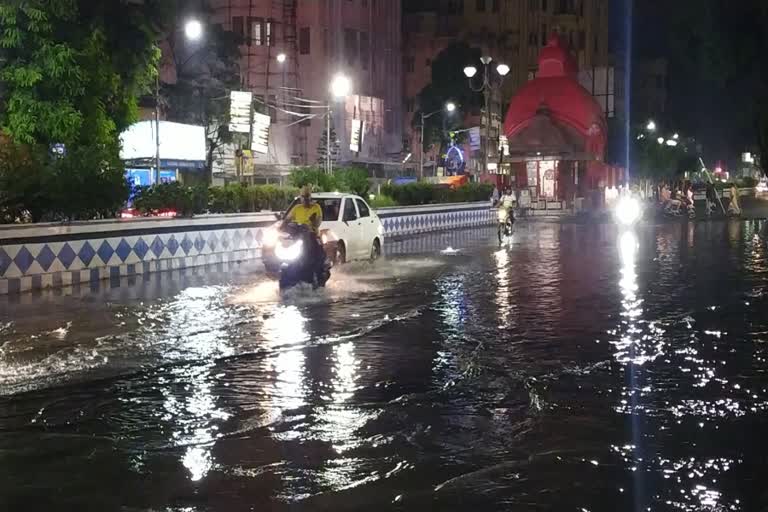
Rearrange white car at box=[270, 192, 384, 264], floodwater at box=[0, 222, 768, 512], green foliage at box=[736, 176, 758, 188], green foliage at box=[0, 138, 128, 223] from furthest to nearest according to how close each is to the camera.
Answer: green foliage at box=[736, 176, 758, 188], white car at box=[270, 192, 384, 264], green foliage at box=[0, 138, 128, 223], floodwater at box=[0, 222, 768, 512]

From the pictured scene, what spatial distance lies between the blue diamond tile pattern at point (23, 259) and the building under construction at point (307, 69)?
38.8 meters

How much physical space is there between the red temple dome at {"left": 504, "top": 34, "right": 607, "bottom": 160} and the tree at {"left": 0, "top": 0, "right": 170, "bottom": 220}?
38.9m

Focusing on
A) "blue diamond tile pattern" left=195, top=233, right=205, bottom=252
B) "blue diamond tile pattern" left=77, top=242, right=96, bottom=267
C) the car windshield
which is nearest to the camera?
"blue diamond tile pattern" left=77, top=242, right=96, bottom=267

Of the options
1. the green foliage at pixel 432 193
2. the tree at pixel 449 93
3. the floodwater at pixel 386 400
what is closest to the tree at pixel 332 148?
the tree at pixel 449 93

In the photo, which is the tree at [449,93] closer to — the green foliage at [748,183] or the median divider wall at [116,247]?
the median divider wall at [116,247]

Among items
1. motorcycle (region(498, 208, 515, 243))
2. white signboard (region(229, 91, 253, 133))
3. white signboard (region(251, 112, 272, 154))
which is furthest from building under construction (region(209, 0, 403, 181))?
motorcycle (region(498, 208, 515, 243))

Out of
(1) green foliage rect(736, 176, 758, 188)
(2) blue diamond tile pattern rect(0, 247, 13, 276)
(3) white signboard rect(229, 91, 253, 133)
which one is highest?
(3) white signboard rect(229, 91, 253, 133)

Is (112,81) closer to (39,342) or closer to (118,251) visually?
(118,251)

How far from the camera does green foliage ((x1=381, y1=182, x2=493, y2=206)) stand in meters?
39.4

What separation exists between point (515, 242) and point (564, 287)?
1365 centimetres

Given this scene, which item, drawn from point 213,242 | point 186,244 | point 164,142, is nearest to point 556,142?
point 164,142

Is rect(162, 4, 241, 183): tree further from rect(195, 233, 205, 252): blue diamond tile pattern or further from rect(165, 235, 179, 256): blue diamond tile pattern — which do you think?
rect(165, 235, 179, 256): blue diamond tile pattern

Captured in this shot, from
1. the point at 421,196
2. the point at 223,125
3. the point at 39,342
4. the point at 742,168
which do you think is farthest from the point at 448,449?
the point at 742,168

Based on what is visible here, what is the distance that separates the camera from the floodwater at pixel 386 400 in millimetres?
5730
